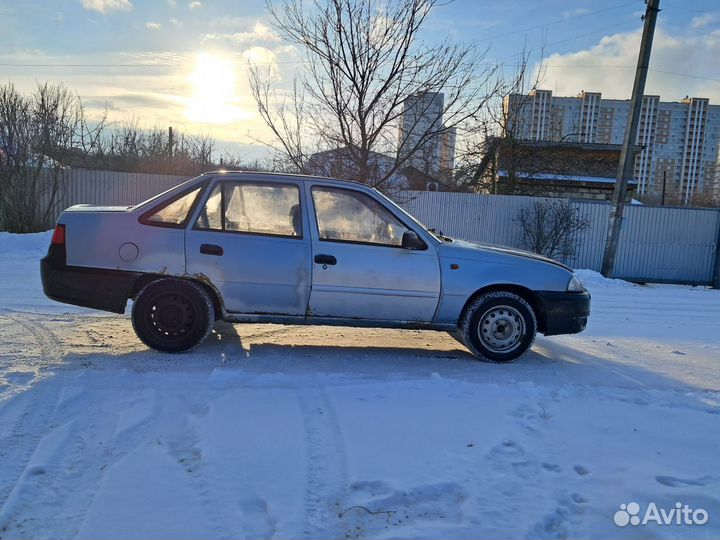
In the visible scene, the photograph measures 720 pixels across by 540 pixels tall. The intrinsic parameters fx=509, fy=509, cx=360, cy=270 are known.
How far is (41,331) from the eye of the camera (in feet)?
18.2

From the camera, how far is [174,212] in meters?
4.92

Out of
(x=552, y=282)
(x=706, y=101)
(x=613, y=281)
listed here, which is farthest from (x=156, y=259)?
(x=706, y=101)

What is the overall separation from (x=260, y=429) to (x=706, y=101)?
197 feet

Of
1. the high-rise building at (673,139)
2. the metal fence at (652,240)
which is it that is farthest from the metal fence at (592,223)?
the high-rise building at (673,139)

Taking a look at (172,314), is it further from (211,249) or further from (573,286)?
(573,286)

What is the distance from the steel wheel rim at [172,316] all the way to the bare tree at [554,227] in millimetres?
13169

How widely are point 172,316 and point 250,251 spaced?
977 mm

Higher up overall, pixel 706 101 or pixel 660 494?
pixel 706 101

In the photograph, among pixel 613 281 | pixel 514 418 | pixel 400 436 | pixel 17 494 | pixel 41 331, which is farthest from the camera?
pixel 613 281

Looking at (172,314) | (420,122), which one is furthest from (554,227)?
(172,314)

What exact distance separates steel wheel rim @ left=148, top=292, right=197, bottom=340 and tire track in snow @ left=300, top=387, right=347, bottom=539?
1550 mm

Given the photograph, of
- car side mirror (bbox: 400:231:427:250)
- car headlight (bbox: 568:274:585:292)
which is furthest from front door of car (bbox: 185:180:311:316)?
car headlight (bbox: 568:274:585:292)

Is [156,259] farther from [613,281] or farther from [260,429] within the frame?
[613,281]

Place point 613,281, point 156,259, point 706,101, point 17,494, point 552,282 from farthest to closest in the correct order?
point 706,101 < point 613,281 < point 552,282 < point 156,259 < point 17,494
